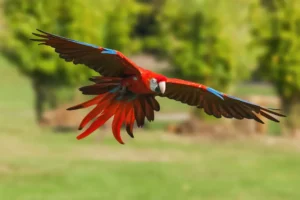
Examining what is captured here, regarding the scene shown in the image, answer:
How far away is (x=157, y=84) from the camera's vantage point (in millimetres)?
2459

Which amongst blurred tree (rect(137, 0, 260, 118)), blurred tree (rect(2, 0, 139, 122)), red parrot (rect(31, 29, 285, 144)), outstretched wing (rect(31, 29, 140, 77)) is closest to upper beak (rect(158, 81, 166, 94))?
red parrot (rect(31, 29, 285, 144))

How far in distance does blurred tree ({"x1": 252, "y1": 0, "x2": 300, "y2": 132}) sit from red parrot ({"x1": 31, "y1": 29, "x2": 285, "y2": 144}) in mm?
15687

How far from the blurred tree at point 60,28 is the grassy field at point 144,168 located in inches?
97.6

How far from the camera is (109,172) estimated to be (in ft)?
34.7

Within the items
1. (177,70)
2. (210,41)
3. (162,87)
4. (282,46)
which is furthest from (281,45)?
(162,87)

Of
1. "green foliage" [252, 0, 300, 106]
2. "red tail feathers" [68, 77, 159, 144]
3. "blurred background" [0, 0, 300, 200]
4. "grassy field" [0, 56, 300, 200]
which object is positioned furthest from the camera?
"green foliage" [252, 0, 300, 106]

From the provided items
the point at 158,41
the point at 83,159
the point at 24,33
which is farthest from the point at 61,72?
the point at 83,159

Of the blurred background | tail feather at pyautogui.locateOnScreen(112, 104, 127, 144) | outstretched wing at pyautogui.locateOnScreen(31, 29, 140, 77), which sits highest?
the blurred background

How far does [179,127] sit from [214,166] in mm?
7032

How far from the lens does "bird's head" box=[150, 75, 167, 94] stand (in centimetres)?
246

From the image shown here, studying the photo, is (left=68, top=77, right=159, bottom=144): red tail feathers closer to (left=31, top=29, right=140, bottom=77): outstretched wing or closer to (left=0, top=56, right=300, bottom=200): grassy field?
(left=31, top=29, right=140, bottom=77): outstretched wing

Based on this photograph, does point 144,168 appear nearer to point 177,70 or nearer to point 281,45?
point 177,70

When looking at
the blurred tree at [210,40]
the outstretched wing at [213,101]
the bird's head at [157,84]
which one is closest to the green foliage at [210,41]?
the blurred tree at [210,40]

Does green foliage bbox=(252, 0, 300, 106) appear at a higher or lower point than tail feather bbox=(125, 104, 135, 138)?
higher
